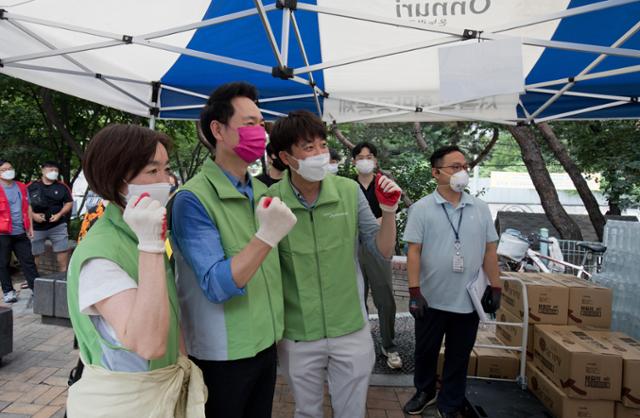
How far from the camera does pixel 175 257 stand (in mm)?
1514

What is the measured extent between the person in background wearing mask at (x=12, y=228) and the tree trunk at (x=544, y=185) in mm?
8179

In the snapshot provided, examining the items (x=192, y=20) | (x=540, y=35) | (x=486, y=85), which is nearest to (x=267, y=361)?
(x=486, y=85)

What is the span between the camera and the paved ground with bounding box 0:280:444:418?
9.96 feet

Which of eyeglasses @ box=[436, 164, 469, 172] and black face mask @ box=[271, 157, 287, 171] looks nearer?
black face mask @ box=[271, 157, 287, 171]

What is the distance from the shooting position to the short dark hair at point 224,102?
152 centimetres

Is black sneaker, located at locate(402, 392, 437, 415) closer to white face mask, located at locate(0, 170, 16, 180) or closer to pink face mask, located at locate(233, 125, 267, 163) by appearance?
pink face mask, located at locate(233, 125, 267, 163)

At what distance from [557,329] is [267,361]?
2730mm

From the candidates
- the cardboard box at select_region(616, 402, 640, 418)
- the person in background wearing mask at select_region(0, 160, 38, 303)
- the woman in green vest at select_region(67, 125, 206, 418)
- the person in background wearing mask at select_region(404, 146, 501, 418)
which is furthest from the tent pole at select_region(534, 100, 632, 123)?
the person in background wearing mask at select_region(0, 160, 38, 303)

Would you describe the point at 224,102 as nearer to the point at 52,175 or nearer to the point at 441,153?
the point at 441,153

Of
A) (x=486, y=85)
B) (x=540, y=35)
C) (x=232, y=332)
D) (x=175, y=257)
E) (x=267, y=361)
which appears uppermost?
(x=540, y=35)

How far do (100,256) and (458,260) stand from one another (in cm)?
229

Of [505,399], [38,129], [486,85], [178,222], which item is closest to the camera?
[178,222]

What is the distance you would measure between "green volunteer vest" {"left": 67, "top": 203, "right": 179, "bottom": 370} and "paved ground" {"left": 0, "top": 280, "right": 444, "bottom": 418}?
213 cm

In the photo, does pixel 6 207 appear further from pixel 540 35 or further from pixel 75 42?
pixel 540 35
